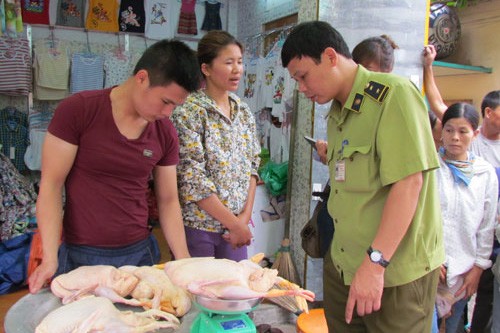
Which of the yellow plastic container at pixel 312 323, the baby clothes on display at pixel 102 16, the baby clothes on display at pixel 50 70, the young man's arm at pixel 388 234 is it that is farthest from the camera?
the baby clothes on display at pixel 102 16

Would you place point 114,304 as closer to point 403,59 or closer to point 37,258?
point 37,258

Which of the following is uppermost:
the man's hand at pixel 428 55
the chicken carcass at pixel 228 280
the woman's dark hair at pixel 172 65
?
the man's hand at pixel 428 55

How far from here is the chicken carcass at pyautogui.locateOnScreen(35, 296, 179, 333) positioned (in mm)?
1087

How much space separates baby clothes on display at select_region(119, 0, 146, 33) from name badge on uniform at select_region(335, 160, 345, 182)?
4765mm

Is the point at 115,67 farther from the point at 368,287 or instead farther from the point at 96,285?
the point at 368,287

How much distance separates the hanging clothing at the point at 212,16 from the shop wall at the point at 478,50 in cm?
304

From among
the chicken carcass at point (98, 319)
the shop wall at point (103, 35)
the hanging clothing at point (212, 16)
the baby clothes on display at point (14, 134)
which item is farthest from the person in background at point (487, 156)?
the baby clothes on display at point (14, 134)

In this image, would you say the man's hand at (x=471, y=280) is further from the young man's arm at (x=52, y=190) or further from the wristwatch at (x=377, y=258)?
the young man's arm at (x=52, y=190)

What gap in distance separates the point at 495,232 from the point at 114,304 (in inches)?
77.0

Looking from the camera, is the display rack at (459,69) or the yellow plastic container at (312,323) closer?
the yellow plastic container at (312,323)

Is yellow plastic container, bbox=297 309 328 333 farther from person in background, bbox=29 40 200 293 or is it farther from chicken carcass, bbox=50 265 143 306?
chicken carcass, bbox=50 265 143 306

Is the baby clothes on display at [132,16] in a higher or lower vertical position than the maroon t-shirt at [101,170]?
higher

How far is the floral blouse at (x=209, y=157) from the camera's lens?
6.20 ft

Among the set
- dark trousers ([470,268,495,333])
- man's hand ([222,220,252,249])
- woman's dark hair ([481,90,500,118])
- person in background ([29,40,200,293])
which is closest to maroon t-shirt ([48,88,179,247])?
person in background ([29,40,200,293])
